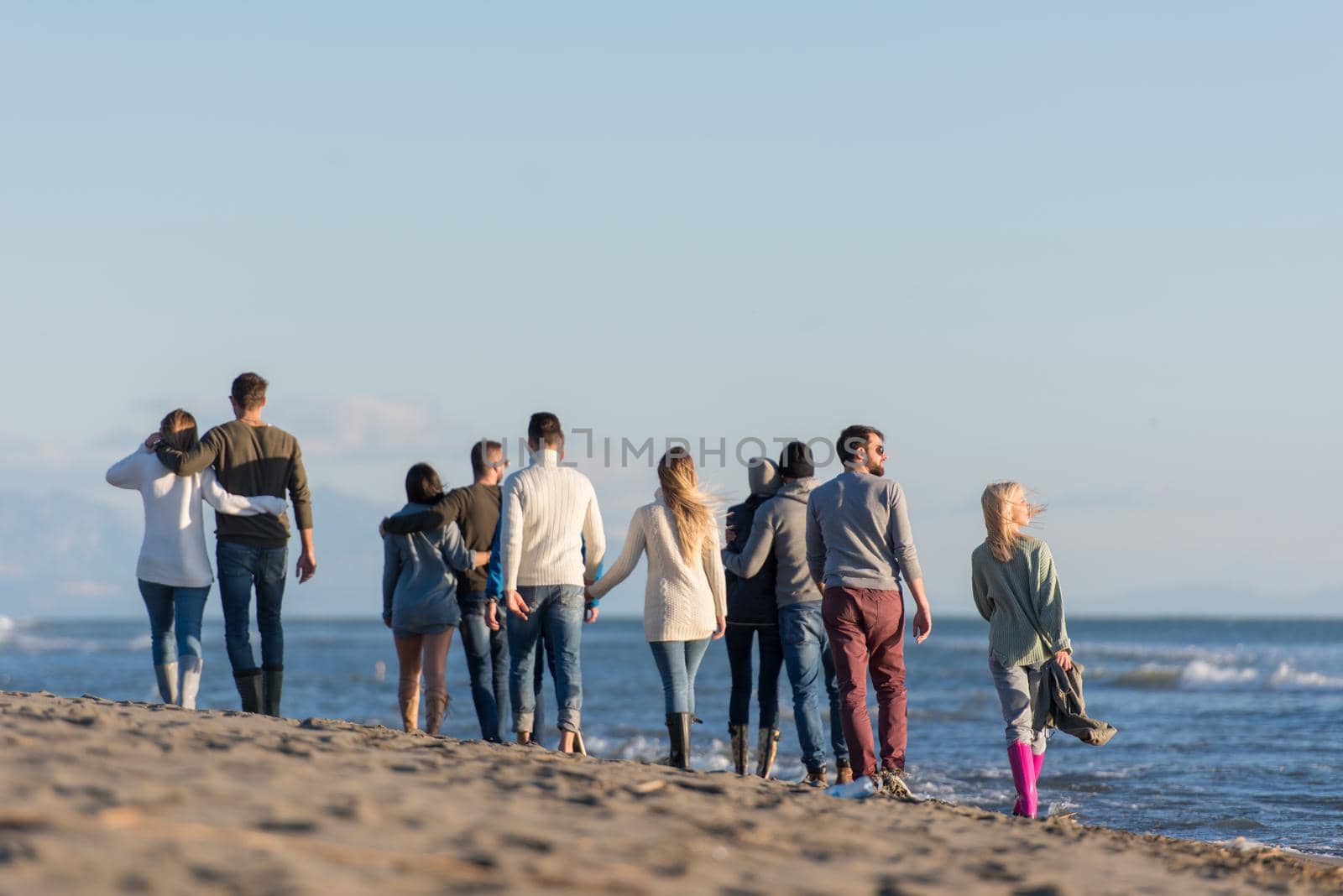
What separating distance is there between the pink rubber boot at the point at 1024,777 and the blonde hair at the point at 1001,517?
1.01 metres

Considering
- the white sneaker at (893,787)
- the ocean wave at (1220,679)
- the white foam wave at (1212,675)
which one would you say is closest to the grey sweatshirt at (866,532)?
the white sneaker at (893,787)

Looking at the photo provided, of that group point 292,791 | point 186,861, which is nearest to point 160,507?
point 292,791

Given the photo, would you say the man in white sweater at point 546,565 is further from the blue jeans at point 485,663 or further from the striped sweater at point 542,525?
the blue jeans at point 485,663

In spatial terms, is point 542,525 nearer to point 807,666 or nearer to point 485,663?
point 485,663

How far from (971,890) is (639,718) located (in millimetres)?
16538

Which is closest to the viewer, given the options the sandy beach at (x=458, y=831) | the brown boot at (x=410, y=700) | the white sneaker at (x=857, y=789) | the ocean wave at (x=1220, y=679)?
the sandy beach at (x=458, y=831)

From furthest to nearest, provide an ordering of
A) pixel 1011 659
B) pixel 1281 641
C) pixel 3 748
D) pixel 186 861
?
pixel 1281 641
pixel 1011 659
pixel 3 748
pixel 186 861

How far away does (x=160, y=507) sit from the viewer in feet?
25.3

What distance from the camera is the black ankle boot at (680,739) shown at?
25.0ft

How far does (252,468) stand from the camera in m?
7.78

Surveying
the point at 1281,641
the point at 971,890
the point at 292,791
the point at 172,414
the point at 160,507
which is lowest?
the point at 1281,641

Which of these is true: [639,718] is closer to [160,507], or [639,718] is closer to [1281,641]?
[160,507]

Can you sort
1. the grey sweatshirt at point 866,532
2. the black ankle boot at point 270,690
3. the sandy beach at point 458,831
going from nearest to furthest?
the sandy beach at point 458,831 < the grey sweatshirt at point 866,532 < the black ankle boot at point 270,690

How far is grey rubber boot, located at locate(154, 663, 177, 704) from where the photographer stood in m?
7.72
